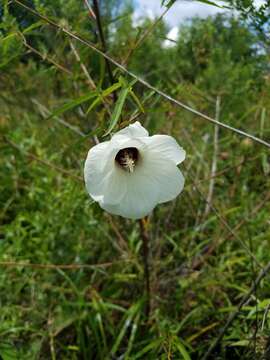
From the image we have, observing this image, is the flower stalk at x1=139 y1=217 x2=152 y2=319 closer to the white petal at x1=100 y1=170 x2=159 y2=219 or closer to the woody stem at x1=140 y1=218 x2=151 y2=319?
the woody stem at x1=140 y1=218 x2=151 y2=319

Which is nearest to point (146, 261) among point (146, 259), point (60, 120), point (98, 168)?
point (146, 259)

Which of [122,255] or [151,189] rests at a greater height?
[151,189]

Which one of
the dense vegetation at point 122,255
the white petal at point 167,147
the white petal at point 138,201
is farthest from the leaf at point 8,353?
the white petal at point 167,147

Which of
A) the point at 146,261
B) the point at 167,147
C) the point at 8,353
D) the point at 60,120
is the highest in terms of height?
the point at 167,147

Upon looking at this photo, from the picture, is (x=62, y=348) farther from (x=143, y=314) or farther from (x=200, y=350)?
(x=200, y=350)

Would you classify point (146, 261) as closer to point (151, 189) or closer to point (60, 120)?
point (151, 189)

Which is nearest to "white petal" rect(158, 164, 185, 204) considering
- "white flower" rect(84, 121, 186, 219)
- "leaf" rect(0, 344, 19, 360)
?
"white flower" rect(84, 121, 186, 219)

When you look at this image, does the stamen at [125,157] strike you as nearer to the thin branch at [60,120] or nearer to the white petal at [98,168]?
the white petal at [98,168]

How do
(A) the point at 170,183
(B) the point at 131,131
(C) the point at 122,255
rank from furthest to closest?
(C) the point at 122,255, (A) the point at 170,183, (B) the point at 131,131
